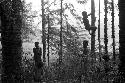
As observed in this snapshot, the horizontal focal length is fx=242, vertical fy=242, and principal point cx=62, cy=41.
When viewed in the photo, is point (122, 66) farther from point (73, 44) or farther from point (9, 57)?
point (73, 44)

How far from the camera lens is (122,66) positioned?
4.97 metres

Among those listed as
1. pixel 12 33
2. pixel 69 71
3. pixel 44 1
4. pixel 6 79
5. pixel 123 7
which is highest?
pixel 44 1

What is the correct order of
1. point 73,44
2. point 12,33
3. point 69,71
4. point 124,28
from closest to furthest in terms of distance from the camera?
point 124,28
point 12,33
point 69,71
point 73,44

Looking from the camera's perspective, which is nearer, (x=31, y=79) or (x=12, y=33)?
(x=12, y=33)

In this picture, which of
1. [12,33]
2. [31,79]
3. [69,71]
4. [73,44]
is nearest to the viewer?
[12,33]

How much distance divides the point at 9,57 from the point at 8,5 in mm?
1238

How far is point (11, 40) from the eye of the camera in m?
5.67

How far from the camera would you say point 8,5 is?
227 inches

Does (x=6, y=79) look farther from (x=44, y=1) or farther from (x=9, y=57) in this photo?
(x=44, y=1)

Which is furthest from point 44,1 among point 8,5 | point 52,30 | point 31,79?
point 8,5

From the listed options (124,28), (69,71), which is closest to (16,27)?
(124,28)

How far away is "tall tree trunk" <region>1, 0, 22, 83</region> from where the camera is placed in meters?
5.68

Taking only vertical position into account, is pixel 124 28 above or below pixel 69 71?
above

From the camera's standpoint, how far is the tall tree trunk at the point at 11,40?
568 centimetres
